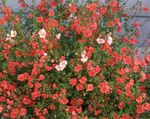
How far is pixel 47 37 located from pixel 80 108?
2.13 ft

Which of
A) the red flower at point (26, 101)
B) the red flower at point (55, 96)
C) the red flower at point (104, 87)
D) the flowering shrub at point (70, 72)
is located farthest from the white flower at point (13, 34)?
the red flower at point (104, 87)

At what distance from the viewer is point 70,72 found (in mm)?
4848

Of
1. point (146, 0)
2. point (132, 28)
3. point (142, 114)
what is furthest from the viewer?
point (146, 0)

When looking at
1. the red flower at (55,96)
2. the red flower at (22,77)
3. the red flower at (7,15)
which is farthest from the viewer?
the red flower at (7,15)

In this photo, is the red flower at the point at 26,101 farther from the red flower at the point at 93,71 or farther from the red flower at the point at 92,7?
the red flower at the point at 92,7

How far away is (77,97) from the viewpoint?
484 cm

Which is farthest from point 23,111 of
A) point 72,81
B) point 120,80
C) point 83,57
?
point 120,80

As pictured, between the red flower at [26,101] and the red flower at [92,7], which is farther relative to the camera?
the red flower at [92,7]

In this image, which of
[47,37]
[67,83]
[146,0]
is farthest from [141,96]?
[146,0]

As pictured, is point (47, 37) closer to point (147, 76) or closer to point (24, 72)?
point (24, 72)

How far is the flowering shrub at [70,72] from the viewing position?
187 inches

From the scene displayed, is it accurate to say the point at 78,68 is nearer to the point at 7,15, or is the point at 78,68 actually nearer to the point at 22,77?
the point at 22,77

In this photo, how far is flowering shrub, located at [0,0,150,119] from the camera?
4.75m

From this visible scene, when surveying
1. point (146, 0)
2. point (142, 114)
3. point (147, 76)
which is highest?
point (146, 0)
